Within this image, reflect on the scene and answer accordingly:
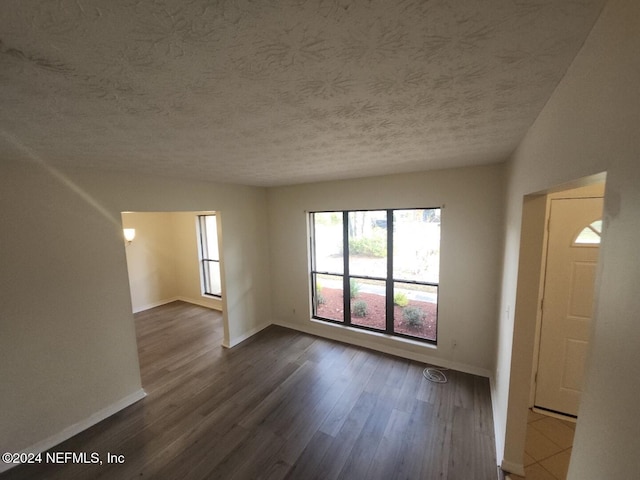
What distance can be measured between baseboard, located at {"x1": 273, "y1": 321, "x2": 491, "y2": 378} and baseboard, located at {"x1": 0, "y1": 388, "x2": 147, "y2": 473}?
235cm

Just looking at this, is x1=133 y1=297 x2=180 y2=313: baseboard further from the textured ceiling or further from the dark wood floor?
the textured ceiling

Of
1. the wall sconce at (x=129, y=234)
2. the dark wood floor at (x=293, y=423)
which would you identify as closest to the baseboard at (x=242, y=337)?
the dark wood floor at (x=293, y=423)

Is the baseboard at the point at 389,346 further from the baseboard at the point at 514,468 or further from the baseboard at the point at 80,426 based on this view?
the baseboard at the point at 80,426

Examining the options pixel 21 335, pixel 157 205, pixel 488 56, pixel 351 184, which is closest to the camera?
pixel 488 56

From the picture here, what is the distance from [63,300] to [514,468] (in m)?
4.02

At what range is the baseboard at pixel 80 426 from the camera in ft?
7.11

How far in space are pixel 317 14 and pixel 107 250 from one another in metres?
2.97

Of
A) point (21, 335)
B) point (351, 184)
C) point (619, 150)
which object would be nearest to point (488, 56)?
point (619, 150)

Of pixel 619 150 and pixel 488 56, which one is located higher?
pixel 488 56

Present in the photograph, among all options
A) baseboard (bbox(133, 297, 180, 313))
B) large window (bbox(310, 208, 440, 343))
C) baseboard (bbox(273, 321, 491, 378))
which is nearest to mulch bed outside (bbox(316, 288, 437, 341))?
large window (bbox(310, 208, 440, 343))

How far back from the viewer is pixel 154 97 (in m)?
1.04

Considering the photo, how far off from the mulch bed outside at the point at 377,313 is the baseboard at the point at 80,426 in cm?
264

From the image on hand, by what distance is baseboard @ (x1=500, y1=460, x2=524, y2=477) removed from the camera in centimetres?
192

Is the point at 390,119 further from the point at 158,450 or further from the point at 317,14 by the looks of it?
the point at 158,450
